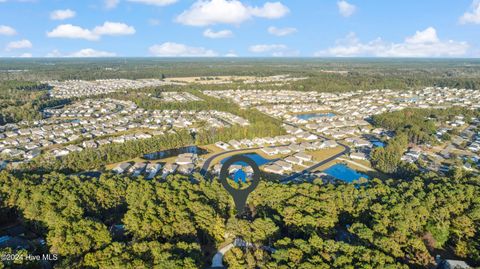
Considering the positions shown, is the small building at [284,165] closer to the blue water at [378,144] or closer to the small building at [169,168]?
the small building at [169,168]

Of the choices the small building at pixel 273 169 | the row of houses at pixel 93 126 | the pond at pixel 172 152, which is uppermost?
the row of houses at pixel 93 126

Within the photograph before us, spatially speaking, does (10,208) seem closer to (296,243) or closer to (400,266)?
(296,243)

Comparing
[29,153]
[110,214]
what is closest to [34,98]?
[29,153]

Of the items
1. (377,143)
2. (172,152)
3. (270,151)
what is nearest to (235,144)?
(270,151)

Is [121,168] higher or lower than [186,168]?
higher

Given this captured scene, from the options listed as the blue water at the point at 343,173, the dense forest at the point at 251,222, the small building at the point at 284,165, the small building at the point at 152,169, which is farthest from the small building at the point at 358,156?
the small building at the point at 152,169

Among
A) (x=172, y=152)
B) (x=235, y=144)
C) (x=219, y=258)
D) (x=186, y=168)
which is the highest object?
(x=235, y=144)

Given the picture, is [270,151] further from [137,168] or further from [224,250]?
[224,250]

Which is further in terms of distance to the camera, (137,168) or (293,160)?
(293,160)
